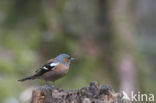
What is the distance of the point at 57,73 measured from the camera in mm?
6855

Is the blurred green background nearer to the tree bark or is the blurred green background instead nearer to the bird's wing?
the bird's wing

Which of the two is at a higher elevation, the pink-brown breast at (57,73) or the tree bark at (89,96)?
the pink-brown breast at (57,73)

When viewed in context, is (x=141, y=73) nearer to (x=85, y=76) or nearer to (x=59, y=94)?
(x=85, y=76)

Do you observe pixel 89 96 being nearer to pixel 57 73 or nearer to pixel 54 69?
pixel 57 73

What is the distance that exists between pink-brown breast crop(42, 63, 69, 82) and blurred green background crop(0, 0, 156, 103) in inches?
34.8

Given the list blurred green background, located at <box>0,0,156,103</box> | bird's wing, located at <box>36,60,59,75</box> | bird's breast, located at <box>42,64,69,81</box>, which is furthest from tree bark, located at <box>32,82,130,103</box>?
blurred green background, located at <box>0,0,156,103</box>

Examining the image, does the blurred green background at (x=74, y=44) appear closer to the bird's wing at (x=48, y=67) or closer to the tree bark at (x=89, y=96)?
the bird's wing at (x=48, y=67)

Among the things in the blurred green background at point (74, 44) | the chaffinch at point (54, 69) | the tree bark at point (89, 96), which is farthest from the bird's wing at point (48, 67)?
the tree bark at point (89, 96)

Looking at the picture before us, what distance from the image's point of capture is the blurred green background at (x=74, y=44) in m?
7.94

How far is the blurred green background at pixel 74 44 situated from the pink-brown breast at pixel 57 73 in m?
0.88

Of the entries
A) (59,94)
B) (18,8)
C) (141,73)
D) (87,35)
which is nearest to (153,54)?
(141,73)

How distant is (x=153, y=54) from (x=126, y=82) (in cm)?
244

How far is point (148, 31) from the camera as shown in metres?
17.0

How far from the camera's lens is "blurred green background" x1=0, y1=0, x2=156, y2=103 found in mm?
7938
